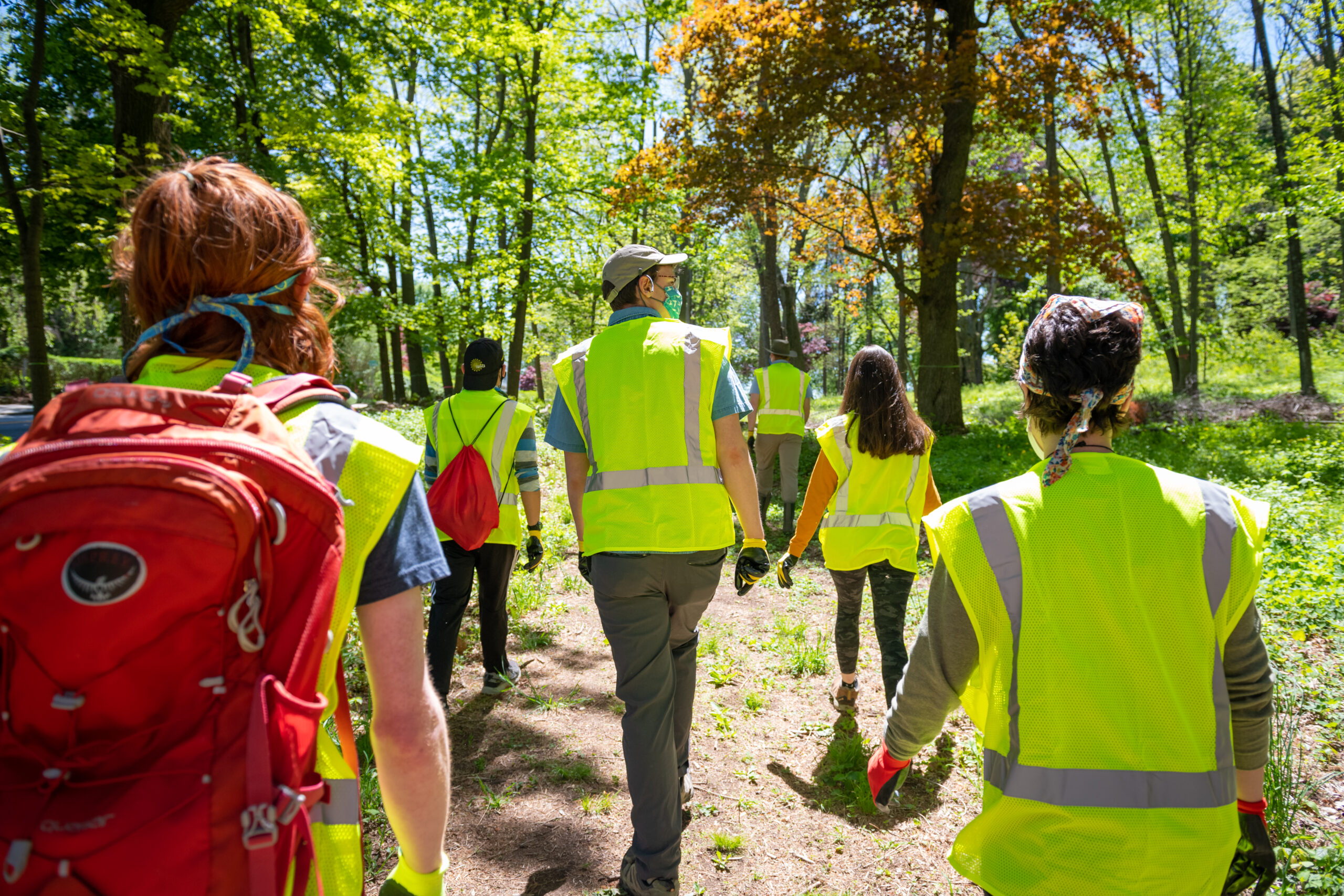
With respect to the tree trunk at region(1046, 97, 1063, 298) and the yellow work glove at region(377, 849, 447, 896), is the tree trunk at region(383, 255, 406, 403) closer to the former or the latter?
the tree trunk at region(1046, 97, 1063, 298)

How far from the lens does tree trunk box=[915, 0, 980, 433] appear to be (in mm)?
11914

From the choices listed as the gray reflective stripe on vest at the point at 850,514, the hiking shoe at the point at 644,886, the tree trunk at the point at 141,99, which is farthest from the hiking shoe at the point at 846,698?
the tree trunk at the point at 141,99

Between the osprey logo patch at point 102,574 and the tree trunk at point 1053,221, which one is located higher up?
the tree trunk at point 1053,221

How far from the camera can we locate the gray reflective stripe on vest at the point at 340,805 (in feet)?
3.89

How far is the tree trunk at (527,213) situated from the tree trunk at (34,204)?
898cm

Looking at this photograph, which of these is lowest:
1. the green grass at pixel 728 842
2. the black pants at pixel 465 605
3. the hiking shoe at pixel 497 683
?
the green grass at pixel 728 842


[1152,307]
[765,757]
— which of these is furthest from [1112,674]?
[1152,307]

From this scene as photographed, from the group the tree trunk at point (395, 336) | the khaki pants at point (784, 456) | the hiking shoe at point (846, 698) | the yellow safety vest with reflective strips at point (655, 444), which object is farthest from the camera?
the tree trunk at point (395, 336)

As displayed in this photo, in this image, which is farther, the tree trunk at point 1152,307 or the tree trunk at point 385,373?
the tree trunk at point 385,373

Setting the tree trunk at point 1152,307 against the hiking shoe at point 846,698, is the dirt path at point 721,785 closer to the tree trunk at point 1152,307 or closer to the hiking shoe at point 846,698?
the hiking shoe at point 846,698

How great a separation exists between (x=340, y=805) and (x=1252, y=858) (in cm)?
194

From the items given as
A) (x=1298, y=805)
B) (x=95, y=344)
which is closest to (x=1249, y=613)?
(x=1298, y=805)

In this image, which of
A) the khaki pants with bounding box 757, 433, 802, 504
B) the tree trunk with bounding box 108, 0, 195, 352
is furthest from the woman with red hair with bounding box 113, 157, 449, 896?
the khaki pants with bounding box 757, 433, 802, 504

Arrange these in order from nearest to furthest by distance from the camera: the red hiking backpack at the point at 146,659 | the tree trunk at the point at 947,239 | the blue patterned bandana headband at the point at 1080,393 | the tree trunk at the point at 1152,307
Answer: the red hiking backpack at the point at 146,659, the blue patterned bandana headband at the point at 1080,393, the tree trunk at the point at 947,239, the tree trunk at the point at 1152,307
